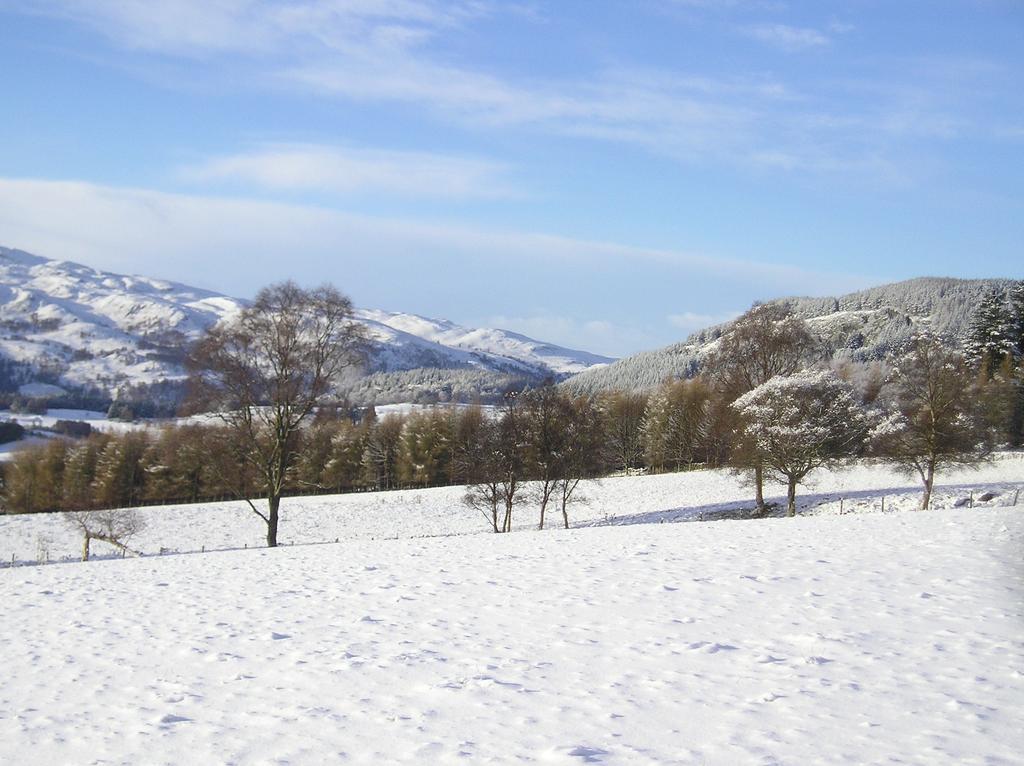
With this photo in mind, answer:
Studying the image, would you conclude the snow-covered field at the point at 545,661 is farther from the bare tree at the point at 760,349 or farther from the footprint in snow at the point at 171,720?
the bare tree at the point at 760,349

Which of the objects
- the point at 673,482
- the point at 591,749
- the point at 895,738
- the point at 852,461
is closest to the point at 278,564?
the point at 591,749

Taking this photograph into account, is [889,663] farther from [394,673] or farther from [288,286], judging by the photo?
[288,286]

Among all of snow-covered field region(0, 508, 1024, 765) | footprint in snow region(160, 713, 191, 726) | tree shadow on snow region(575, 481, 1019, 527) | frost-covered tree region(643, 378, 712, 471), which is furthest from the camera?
frost-covered tree region(643, 378, 712, 471)

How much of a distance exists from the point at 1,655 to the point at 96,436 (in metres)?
92.5

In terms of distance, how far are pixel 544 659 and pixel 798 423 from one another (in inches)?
1117

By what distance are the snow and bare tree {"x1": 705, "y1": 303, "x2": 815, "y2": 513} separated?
75.9ft

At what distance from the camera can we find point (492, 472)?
129 ft

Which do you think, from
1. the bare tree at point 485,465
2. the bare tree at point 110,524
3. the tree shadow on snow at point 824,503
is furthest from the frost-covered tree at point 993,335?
the bare tree at point 110,524

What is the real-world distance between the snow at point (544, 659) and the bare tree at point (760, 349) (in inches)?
910

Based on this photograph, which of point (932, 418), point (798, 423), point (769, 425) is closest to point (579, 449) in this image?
point (769, 425)

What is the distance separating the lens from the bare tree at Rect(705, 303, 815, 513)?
3934 centimetres

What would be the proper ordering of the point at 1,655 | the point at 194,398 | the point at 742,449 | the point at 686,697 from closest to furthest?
the point at 686,697 < the point at 1,655 < the point at 194,398 < the point at 742,449

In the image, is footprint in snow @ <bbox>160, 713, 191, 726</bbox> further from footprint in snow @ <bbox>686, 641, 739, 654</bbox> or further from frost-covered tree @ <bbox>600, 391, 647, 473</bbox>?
frost-covered tree @ <bbox>600, 391, 647, 473</bbox>

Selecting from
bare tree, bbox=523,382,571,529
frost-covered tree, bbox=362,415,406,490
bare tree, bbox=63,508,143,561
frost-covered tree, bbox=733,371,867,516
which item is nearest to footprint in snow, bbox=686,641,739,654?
frost-covered tree, bbox=733,371,867,516
